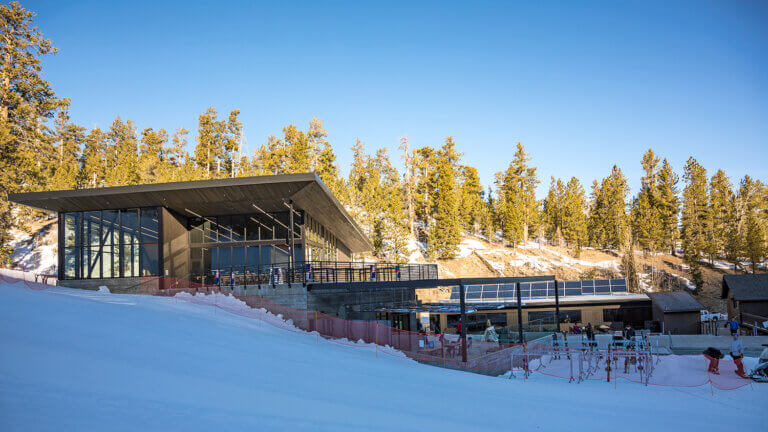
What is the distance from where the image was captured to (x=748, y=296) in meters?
30.2

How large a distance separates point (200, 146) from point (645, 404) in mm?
66357

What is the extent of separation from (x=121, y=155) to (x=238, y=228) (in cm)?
5906

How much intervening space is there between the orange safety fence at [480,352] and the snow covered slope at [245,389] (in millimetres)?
1612

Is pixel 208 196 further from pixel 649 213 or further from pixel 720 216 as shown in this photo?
pixel 720 216

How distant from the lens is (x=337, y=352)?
15359 mm

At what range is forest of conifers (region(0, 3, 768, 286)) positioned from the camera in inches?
2265

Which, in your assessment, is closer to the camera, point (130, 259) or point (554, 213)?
point (130, 259)

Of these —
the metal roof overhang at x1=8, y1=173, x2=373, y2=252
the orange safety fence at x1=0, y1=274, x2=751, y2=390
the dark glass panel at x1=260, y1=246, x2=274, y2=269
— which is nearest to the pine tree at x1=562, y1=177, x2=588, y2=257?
the metal roof overhang at x1=8, y1=173, x2=373, y2=252

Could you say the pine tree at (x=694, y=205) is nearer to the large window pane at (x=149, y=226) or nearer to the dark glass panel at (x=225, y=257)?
the dark glass panel at (x=225, y=257)

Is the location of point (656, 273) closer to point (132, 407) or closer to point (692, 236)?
point (692, 236)

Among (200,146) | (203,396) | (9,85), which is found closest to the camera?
(203,396)

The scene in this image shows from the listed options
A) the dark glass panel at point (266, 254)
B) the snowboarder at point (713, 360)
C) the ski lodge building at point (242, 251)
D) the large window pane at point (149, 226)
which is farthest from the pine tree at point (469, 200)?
the snowboarder at point (713, 360)

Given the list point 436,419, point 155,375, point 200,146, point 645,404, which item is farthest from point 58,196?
point 200,146

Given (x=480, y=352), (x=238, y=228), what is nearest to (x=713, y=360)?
(x=480, y=352)
